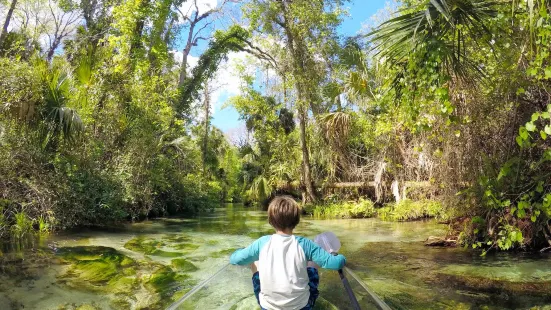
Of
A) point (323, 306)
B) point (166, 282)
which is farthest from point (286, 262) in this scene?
point (166, 282)

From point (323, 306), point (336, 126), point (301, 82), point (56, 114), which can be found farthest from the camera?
point (301, 82)

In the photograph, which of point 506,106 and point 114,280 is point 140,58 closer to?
point 114,280

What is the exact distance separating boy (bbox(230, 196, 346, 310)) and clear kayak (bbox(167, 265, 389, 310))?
1.51 meters

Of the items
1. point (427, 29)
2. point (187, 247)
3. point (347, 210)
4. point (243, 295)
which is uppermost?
point (427, 29)

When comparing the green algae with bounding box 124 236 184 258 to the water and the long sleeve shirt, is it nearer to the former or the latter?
the water

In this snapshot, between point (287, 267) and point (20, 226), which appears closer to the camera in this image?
point (287, 267)

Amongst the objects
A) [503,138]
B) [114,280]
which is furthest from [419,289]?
[114,280]

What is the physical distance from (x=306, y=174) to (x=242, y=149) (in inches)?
488

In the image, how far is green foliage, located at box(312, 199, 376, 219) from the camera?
17234 millimetres

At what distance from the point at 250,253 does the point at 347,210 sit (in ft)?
49.7

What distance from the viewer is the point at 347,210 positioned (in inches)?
695

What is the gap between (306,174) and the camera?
20.3 meters

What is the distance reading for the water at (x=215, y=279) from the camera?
198 inches

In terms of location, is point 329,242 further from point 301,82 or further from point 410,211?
point 301,82
